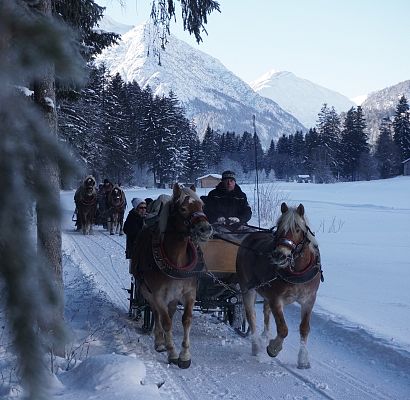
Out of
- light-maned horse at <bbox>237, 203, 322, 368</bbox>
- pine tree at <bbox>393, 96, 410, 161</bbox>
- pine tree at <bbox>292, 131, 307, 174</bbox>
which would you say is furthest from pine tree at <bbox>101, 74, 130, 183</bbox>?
pine tree at <bbox>292, 131, 307, 174</bbox>

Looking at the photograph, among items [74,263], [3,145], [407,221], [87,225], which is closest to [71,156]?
[3,145]

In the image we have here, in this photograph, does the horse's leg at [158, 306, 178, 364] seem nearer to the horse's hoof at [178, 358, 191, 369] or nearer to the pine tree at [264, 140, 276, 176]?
the horse's hoof at [178, 358, 191, 369]

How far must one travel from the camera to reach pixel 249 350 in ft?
22.4

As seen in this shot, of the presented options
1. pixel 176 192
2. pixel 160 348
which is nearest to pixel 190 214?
pixel 176 192

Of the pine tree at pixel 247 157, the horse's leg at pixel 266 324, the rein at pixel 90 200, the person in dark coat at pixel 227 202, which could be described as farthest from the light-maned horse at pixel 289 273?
the pine tree at pixel 247 157

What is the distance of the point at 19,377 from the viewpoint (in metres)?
0.79

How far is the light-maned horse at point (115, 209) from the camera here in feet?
62.6

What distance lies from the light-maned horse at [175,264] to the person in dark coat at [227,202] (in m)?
2.15

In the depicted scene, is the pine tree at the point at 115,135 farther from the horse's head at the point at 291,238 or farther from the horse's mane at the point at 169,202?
the horse's head at the point at 291,238

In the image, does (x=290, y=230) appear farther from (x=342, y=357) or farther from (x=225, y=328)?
(x=225, y=328)

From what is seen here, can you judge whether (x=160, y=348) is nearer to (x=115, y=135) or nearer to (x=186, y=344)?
(x=186, y=344)

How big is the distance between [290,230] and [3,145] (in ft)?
18.0

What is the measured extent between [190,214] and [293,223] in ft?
3.94

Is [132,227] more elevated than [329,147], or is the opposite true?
[329,147]
